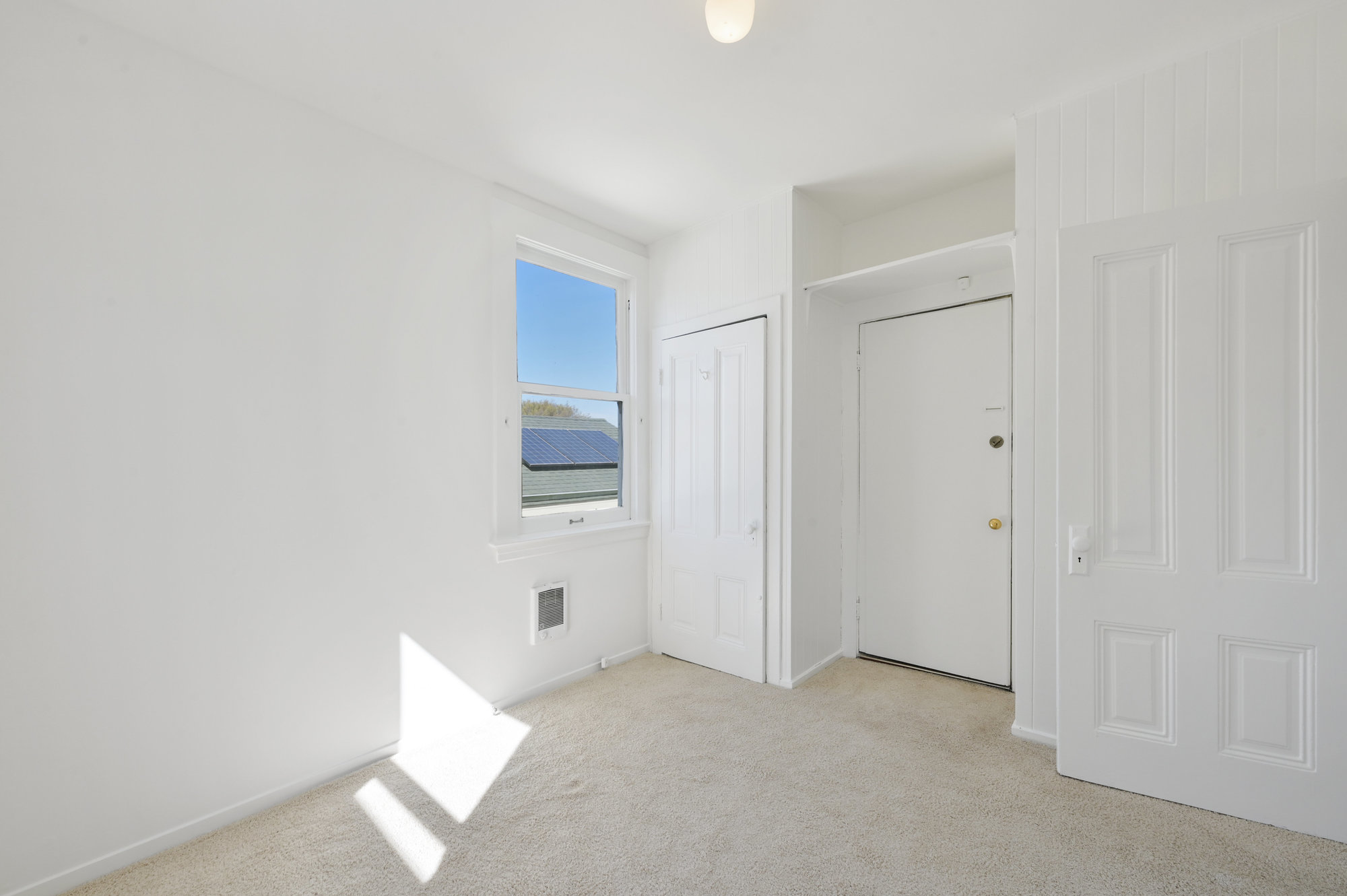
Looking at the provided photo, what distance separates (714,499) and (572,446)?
887 mm

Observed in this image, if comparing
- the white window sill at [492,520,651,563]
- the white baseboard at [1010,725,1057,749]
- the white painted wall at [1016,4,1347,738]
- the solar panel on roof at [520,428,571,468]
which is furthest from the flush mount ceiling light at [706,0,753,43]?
the white baseboard at [1010,725,1057,749]

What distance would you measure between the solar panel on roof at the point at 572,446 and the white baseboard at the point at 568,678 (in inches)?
46.6

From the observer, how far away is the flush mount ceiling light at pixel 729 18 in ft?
5.27

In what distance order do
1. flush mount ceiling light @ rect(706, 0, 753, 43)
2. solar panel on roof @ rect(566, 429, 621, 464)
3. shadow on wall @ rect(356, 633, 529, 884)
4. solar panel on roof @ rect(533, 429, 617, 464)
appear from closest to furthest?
flush mount ceiling light @ rect(706, 0, 753, 43) < shadow on wall @ rect(356, 633, 529, 884) < solar panel on roof @ rect(533, 429, 617, 464) < solar panel on roof @ rect(566, 429, 621, 464)

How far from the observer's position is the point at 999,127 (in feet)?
8.11

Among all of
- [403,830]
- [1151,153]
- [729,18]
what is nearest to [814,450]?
[1151,153]

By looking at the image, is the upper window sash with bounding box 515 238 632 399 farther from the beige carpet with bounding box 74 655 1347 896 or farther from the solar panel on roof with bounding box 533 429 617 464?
the beige carpet with bounding box 74 655 1347 896

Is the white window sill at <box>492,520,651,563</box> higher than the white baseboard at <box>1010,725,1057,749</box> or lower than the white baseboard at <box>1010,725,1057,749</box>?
higher

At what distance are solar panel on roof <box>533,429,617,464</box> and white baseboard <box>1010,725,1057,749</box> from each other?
2456 mm

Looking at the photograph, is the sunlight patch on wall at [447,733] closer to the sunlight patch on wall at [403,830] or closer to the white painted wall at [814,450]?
the sunlight patch on wall at [403,830]

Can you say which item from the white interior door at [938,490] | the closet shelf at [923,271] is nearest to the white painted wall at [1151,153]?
the closet shelf at [923,271]

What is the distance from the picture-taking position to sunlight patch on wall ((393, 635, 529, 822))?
223 centimetres

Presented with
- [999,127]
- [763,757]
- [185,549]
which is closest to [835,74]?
[999,127]

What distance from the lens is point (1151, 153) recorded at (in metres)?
2.11
